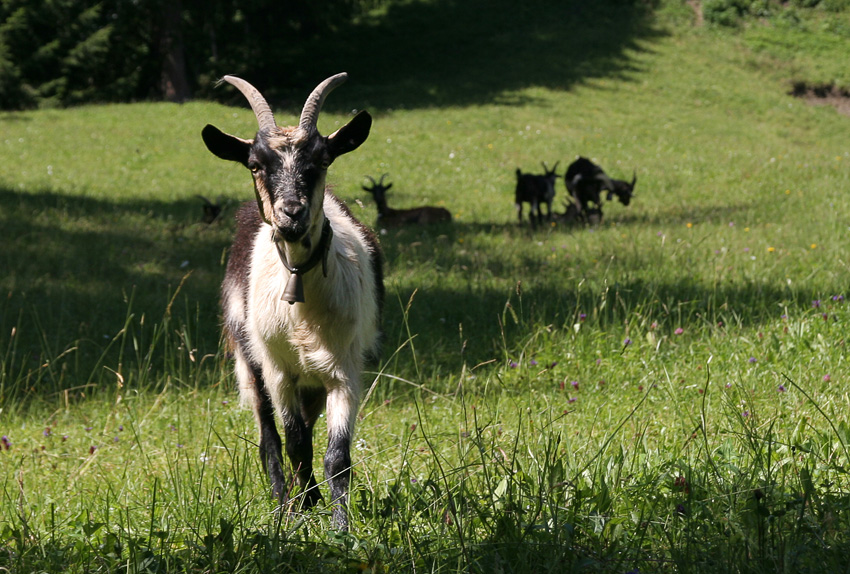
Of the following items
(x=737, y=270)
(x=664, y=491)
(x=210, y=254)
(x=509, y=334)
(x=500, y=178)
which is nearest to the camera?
(x=664, y=491)

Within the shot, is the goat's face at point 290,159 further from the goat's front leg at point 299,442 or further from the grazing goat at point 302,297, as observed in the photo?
the goat's front leg at point 299,442

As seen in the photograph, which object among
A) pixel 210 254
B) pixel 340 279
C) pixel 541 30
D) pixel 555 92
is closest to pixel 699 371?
pixel 340 279

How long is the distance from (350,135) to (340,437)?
1.41 meters

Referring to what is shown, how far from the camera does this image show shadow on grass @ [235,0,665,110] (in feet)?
101

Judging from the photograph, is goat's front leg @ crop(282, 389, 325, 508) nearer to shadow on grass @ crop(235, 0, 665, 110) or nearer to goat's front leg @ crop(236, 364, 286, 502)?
goat's front leg @ crop(236, 364, 286, 502)

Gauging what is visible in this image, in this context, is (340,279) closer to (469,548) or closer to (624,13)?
(469,548)

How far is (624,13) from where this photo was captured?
118ft

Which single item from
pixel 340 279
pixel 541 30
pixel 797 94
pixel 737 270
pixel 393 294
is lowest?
pixel 393 294

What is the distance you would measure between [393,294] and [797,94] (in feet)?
85.9

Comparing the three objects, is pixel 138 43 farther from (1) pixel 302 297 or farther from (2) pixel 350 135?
(1) pixel 302 297

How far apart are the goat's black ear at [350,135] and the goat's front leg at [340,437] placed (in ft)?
3.73

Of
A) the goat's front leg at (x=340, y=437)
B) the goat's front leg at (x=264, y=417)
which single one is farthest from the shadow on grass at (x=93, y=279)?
the goat's front leg at (x=340, y=437)

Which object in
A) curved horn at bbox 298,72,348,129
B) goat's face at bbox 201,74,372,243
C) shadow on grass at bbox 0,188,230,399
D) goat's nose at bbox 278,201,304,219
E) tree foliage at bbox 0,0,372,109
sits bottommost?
shadow on grass at bbox 0,188,230,399

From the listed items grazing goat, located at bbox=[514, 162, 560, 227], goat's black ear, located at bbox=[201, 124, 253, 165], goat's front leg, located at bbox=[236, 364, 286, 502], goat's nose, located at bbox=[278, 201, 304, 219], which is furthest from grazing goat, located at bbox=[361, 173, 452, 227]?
goat's nose, located at bbox=[278, 201, 304, 219]
